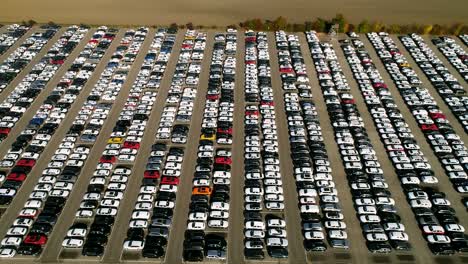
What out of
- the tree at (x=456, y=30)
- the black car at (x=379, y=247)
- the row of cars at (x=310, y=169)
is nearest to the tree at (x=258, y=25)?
the row of cars at (x=310, y=169)

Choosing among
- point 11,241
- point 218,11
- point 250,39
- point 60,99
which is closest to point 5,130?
point 60,99

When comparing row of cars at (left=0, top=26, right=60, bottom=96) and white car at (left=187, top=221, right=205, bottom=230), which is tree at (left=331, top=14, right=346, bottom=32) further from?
row of cars at (left=0, top=26, right=60, bottom=96)

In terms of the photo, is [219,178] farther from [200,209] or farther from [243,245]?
[243,245]

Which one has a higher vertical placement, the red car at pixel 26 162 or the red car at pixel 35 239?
the red car at pixel 26 162

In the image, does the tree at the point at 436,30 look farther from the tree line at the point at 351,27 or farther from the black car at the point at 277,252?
the black car at the point at 277,252

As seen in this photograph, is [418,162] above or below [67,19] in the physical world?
below

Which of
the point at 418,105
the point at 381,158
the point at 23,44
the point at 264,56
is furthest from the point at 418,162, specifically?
the point at 23,44

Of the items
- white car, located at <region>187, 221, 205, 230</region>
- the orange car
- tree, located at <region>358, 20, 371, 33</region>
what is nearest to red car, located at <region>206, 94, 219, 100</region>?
the orange car
